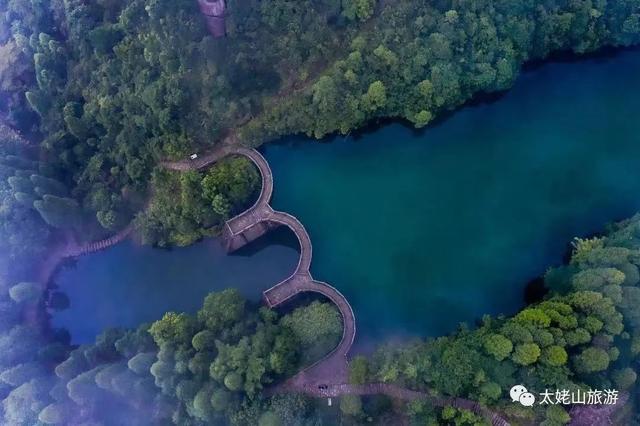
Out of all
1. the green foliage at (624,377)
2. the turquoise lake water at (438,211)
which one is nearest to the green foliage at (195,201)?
the turquoise lake water at (438,211)

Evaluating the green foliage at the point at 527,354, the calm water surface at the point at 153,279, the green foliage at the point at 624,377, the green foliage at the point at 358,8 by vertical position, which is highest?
the green foliage at the point at 358,8

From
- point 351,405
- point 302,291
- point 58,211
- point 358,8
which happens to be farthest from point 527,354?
point 58,211

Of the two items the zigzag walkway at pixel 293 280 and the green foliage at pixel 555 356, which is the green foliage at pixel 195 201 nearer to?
the zigzag walkway at pixel 293 280

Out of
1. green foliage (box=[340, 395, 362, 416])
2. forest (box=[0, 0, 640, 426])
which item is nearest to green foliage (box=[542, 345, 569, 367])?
forest (box=[0, 0, 640, 426])

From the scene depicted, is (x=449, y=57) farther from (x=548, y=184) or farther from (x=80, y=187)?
(x=80, y=187)

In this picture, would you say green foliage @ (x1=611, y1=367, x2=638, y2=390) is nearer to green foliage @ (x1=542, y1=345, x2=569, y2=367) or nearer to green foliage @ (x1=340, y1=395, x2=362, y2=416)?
green foliage @ (x1=542, y1=345, x2=569, y2=367)

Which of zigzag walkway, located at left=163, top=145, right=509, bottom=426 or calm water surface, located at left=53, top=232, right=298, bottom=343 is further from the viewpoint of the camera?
calm water surface, located at left=53, top=232, right=298, bottom=343

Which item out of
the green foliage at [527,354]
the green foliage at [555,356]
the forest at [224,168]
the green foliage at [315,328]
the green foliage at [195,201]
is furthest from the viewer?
the green foliage at [195,201]
